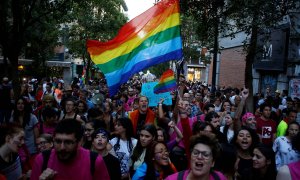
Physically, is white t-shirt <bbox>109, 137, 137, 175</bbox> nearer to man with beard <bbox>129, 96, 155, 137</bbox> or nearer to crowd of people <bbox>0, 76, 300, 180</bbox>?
crowd of people <bbox>0, 76, 300, 180</bbox>

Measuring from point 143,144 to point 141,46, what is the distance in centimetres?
277

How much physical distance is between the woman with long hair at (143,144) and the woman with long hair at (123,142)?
0.32 meters

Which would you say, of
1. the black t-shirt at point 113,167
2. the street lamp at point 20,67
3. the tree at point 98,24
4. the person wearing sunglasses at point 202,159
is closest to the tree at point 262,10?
the black t-shirt at point 113,167

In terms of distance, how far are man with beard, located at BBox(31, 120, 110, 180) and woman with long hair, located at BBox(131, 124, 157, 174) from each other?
1.62m

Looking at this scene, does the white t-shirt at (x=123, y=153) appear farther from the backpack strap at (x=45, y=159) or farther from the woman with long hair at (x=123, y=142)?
the backpack strap at (x=45, y=159)

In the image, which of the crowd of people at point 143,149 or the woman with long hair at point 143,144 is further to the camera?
the woman with long hair at point 143,144

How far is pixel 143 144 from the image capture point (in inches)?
203

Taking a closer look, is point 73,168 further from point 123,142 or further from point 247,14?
point 247,14

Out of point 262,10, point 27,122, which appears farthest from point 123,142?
point 262,10

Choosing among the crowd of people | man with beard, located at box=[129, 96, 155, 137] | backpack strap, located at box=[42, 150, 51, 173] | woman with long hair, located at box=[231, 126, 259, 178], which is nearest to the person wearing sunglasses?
the crowd of people

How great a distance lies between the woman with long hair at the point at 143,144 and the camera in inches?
198

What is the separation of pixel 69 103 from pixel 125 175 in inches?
109

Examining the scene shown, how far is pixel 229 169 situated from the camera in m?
4.50

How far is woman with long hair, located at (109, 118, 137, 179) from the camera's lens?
547cm
